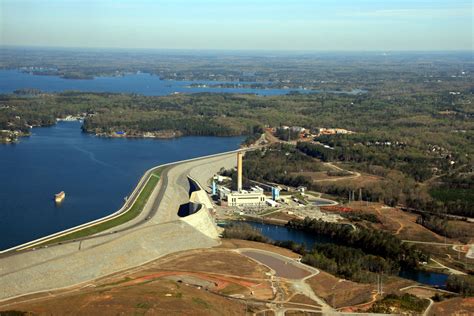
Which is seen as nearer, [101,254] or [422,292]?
[422,292]

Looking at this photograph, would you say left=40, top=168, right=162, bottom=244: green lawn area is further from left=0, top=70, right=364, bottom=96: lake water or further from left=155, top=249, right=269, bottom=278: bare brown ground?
left=0, top=70, right=364, bottom=96: lake water

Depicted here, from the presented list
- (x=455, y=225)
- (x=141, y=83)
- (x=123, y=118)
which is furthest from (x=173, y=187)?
(x=141, y=83)

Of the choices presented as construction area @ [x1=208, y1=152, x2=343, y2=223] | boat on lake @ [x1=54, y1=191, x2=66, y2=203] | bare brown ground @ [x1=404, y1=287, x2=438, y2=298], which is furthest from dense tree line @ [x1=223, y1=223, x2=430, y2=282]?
boat on lake @ [x1=54, y1=191, x2=66, y2=203]

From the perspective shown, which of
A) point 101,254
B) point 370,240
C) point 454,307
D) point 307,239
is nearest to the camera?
point 454,307

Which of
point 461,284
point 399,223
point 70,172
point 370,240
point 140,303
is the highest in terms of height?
point 140,303

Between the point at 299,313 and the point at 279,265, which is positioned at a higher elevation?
the point at 299,313

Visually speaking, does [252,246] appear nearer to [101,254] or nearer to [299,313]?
[101,254]

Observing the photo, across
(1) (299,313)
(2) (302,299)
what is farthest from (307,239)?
(1) (299,313)
